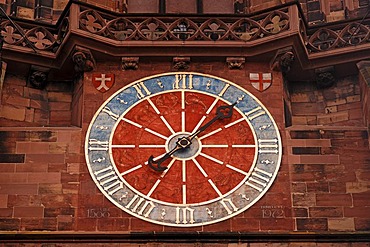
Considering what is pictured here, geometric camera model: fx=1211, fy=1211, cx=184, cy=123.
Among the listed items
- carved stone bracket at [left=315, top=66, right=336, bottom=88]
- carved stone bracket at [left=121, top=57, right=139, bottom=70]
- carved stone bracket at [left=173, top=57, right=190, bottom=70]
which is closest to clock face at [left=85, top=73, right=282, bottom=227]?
carved stone bracket at [left=173, top=57, right=190, bottom=70]

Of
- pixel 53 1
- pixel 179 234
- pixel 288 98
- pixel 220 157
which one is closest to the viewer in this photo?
pixel 179 234

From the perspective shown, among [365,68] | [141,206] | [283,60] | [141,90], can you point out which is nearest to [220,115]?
[141,90]

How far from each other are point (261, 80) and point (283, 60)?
40cm

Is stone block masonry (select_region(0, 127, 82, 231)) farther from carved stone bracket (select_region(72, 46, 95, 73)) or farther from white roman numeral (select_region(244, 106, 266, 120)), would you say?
white roman numeral (select_region(244, 106, 266, 120))

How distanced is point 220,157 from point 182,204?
0.88 m

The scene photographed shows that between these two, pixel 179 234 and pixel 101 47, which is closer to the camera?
pixel 179 234

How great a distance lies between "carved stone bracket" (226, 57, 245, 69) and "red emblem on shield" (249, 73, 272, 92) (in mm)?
190

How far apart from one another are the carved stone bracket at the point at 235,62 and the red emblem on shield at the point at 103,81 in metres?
1.54

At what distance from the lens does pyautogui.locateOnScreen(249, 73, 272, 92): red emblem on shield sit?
51.6 ft

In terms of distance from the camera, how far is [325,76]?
635 inches

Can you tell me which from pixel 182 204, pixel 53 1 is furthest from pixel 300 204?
pixel 53 1

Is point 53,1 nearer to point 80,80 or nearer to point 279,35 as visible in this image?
point 80,80

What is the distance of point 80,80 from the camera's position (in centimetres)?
1587

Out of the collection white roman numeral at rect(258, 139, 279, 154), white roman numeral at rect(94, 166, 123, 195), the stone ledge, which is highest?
white roman numeral at rect(258, 139, 279, 154)
